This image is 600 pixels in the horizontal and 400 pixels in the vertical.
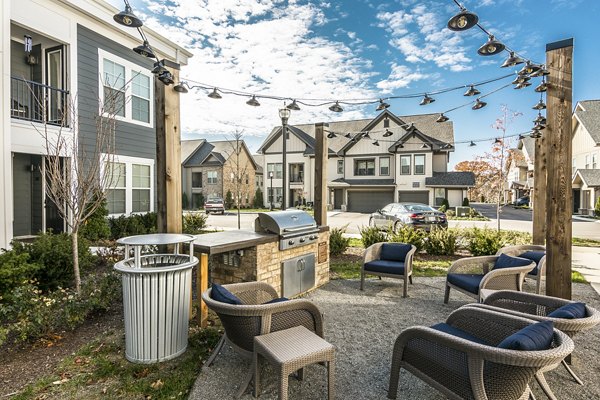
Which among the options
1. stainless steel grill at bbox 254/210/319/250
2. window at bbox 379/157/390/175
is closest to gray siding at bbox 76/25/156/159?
stainless steel grill at bbox 254/210/319/250

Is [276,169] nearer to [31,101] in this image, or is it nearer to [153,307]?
[31,101]

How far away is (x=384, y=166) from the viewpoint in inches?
1131

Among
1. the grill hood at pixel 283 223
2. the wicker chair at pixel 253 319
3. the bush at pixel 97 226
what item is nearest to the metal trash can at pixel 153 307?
the wicker chair at pixel 253 319

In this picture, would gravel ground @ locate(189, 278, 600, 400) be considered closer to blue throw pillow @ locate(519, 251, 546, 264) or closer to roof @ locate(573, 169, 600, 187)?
blue throw pillow @ locate(519, 251, 546, 264)

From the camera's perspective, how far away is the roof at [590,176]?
78.4 ft

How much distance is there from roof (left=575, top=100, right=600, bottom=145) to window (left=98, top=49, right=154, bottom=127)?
32.1 meters

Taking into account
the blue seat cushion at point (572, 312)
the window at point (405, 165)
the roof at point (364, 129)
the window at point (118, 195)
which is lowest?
the blue seat cushion at point (572, 312)

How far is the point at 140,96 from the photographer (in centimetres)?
1052

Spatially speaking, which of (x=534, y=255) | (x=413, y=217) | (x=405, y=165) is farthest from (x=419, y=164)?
(x=534, y=255)

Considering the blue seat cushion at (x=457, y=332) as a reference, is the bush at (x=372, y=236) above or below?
above

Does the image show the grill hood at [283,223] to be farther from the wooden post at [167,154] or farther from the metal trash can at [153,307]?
the metal trash can at [153,307]

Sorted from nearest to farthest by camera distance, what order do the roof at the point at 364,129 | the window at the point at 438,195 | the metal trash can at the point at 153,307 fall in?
the metal trash can at the point at 153,307, the window at the point at 438,195, the roof at the point at 364,129

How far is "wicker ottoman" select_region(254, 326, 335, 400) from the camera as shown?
2.46 m

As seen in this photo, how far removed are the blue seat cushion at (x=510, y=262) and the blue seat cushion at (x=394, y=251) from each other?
1.47m
